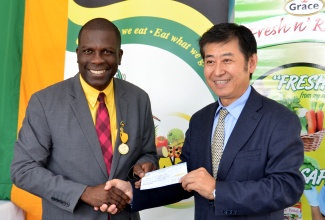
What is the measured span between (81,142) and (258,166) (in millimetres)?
771

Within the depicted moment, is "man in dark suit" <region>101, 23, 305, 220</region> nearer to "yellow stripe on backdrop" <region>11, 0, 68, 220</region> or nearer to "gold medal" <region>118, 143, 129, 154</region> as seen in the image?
"gold medal" <region>118, 143, 129, 154</region>

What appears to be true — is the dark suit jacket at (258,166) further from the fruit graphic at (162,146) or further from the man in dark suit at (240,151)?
the fruit graphic at (162,146)

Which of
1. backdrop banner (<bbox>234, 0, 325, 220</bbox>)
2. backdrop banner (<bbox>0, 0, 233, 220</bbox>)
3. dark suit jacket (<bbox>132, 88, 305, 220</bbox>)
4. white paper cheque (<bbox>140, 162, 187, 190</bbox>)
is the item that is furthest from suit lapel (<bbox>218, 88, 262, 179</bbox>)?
backdrop banner (<bbox>0, 0, 233, 220</bbox>)

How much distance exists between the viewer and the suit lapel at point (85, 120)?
1.89 metres

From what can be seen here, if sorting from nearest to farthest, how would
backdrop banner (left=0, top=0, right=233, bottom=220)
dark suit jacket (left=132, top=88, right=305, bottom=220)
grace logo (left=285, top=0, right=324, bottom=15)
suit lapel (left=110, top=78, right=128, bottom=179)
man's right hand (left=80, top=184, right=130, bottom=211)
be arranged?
dark suit jacket (left=132, top=88, right=305, bottom=220) < man's right hand (left=80, top=184, right=130, bottom=211) < suit lapel (left=110, top=78, right=128, bottom=179) < grace logo (left=285, top=0, right=324, bottom=15) < backdrop banner (left=0, top=0, right=233, bottom=220)

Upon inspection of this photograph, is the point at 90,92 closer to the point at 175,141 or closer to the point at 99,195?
the point at 99,195

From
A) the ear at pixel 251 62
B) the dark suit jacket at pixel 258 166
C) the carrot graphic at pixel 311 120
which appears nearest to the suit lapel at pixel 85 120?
the dark suit jacket at pixel 258 166

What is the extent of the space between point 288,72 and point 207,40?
3.52 feet

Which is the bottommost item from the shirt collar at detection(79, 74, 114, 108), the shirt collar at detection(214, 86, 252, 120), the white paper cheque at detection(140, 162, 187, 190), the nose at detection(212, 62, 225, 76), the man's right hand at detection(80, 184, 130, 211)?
the man's right hand at detection(80, 184, 130, 211)

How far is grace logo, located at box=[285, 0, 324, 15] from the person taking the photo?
2684 millimetres

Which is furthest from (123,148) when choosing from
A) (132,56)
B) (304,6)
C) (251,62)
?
(304,6)

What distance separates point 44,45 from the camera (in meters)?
3.04

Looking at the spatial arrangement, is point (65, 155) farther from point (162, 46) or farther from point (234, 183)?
point (162, 46)

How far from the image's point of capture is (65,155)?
1.90 meters
